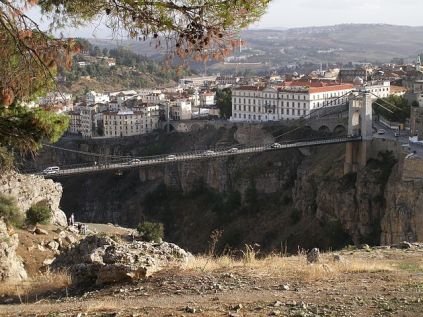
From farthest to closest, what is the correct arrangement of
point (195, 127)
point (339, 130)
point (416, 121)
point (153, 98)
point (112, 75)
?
point (112, 75), point (153, 98), point (195, 127), point (339, 130), point (416, 121)

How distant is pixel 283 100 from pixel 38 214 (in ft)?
97.3

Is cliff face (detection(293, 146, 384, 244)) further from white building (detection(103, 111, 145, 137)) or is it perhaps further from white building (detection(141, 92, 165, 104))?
white building (detection(141, 92, 165, 104))

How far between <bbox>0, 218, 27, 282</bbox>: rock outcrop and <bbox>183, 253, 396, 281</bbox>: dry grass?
15.7ft

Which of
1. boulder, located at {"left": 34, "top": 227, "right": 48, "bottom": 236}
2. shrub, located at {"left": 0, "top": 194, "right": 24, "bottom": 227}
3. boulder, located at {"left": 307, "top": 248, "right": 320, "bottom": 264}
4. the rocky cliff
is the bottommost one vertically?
the rocky cliff

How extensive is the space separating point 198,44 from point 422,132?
2505cm

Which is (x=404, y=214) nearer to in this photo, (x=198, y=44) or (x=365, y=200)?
(x=365, y=200)

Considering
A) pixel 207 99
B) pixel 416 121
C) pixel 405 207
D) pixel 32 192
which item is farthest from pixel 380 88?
pixel 32 192

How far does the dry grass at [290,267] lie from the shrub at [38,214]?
330 inches

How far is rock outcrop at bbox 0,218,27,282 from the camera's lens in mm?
11625

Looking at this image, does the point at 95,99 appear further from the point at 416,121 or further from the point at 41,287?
the point at 41,287

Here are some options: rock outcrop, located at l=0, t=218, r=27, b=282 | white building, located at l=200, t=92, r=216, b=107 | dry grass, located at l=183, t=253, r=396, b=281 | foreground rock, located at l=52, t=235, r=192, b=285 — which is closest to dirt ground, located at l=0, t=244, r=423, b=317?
dry grass, located at l=183, t=253, r=396, b=281

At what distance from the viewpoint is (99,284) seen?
281 inches

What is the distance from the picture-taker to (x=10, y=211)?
14875 mm

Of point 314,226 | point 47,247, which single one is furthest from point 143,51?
point 47,247
